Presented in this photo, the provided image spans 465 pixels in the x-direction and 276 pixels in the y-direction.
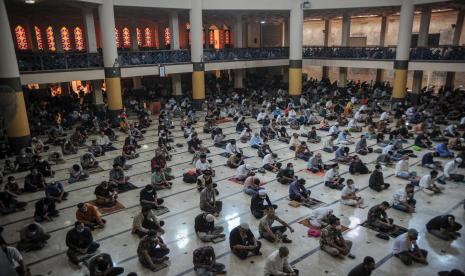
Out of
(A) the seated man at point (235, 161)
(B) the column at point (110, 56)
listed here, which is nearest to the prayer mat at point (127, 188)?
(A) the seated man at point (235, 161)

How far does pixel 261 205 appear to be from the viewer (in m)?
9.50

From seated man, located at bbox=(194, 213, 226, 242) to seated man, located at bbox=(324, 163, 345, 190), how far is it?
169 inches

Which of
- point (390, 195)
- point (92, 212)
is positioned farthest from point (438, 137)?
point (92, 212)

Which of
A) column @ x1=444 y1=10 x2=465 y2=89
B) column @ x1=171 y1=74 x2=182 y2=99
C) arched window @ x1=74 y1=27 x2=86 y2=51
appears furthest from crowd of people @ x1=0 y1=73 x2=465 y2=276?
arched window @ x1=74 y1=27 x2=86 y2=51

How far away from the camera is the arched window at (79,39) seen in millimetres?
26781

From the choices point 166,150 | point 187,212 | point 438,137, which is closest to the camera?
point 187,212

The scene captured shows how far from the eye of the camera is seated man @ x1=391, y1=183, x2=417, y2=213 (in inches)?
378

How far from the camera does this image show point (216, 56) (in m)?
25.2

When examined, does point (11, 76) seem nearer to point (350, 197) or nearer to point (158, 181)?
point (158, 181)

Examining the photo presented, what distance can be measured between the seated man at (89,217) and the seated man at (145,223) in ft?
3.29

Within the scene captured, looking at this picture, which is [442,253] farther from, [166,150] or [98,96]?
[98,96]

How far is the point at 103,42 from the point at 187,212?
13.3 metres

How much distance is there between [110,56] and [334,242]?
16.3 metres

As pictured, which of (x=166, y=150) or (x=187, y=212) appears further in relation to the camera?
(x=166, y=150)
